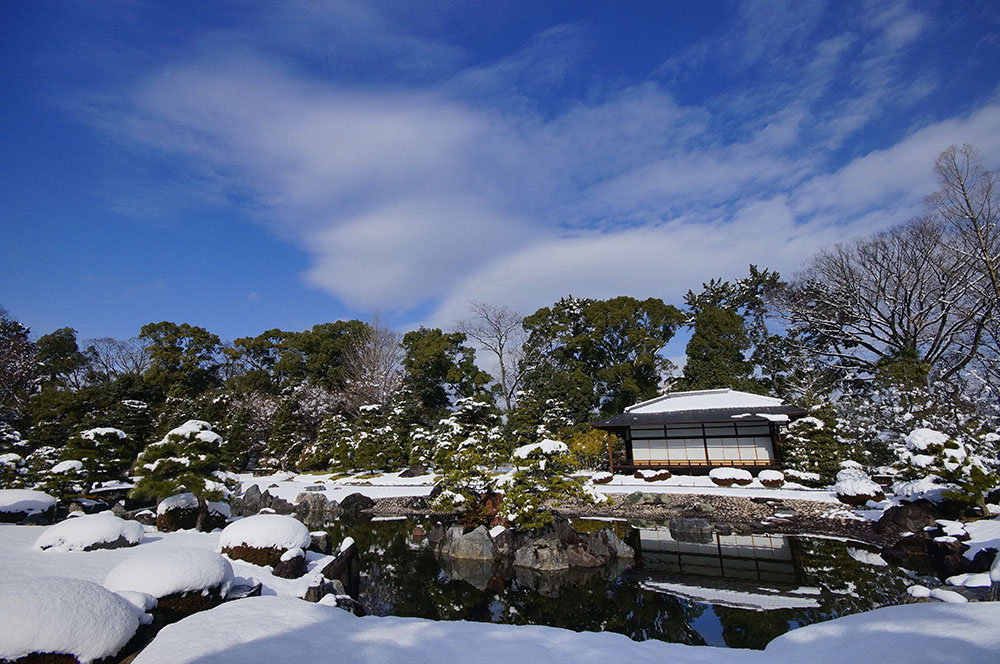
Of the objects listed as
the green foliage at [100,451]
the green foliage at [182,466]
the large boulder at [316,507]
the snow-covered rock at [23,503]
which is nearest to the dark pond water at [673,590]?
the green foliage at [182,466]

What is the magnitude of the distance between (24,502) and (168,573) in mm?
8371

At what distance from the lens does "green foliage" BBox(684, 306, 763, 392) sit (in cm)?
2750

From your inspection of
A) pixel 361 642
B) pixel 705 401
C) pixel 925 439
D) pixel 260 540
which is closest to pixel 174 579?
pixel 260 540

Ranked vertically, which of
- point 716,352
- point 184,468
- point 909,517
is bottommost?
point 909,517

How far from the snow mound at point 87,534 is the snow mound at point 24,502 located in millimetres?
3860

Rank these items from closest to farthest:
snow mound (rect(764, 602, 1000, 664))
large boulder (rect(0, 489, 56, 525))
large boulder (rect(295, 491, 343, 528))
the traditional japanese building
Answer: snow mound (rect(764, 602, 1000, 664)) → large boulder (rect(0, 489, 56, 525)) → large boulder (rect(295, 491, 343, 528)) → the traditional japanese building

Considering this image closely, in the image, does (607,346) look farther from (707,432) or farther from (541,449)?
(541,449)

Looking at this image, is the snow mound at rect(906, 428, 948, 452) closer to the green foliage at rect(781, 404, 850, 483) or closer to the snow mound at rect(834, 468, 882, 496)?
the snow mound at rect(834, 468, 882, 496)

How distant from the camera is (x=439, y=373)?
105ft

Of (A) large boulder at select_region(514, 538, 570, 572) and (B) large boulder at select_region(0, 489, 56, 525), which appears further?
(B) large boulder at select_region(0, 489, 56, 525)

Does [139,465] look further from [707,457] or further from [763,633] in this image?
[707,457]

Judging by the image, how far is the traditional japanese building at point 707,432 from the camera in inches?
795

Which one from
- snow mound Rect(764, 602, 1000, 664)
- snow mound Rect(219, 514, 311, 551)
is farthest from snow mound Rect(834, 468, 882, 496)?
snow mound Rect(219, 514, 311, 551)

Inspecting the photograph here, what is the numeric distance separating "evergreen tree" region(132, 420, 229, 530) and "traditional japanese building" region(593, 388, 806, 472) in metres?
16.4
